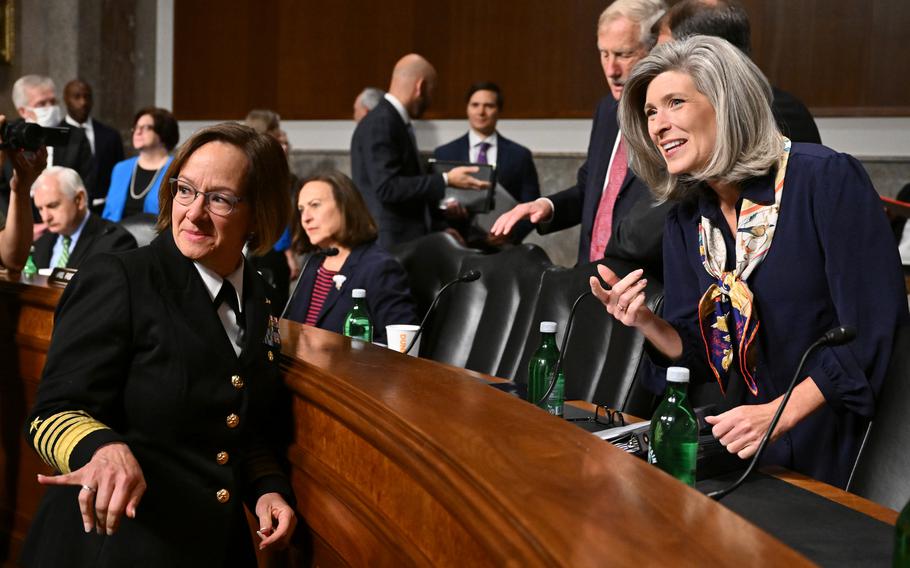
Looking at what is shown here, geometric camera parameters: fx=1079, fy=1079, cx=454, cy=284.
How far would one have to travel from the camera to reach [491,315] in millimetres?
3367

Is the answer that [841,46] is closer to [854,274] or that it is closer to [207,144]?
[854,274]

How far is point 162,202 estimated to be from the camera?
1.95 m

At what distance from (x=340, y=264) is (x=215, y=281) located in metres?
1.90

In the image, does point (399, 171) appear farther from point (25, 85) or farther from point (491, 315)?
point (25, 85)

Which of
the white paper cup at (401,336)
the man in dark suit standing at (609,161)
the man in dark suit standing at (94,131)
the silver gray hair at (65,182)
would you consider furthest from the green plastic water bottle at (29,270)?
the man in dark suit standing at (94,131)

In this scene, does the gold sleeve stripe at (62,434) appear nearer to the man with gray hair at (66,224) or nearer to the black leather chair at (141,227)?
the man with gray hair at (66,224)

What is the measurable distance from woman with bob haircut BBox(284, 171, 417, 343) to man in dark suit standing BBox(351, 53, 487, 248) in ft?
2.99

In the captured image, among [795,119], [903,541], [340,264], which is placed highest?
[795,119]

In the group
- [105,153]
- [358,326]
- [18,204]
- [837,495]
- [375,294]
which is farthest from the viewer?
[105,153]

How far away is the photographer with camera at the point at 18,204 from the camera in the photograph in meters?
2.96

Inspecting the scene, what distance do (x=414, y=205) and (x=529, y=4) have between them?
121 inches

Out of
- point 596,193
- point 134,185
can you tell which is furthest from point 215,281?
point 134,185

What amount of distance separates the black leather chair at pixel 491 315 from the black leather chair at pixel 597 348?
0.12 m

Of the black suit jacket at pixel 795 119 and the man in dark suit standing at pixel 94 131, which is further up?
the black suit jacket at pixel 795 119
